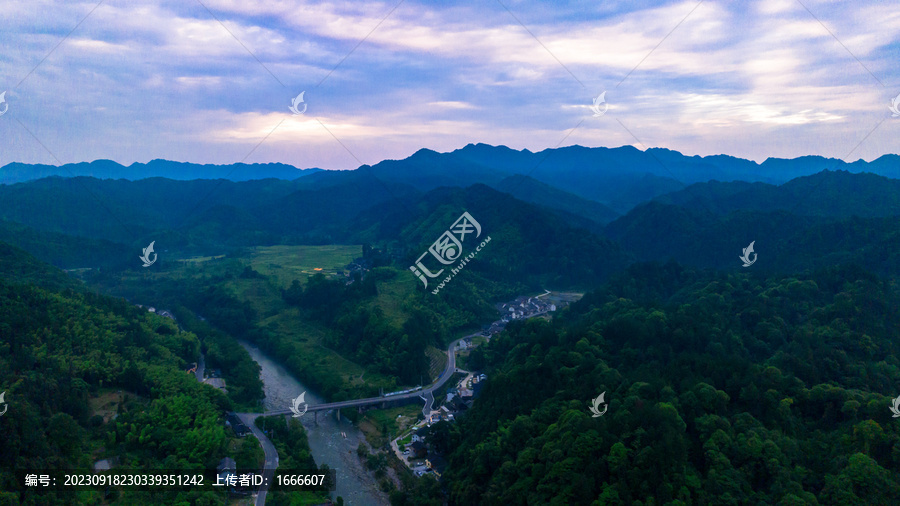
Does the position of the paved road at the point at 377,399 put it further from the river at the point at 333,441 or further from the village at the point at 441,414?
the village at the point at 441,414

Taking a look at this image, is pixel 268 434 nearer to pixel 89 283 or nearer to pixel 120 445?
pixel 120 445

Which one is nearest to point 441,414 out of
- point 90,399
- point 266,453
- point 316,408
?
point 316,408

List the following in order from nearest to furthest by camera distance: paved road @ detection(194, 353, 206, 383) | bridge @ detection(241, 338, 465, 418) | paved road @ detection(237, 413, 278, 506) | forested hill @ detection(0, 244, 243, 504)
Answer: forested hill @ detection(0, 244, 243, 504)
paved road @ detection(237, 413, 278, 506)
bridge @ detection(241, 338, 465, 418)
paved road @ detection(194, 353, 206, 383)

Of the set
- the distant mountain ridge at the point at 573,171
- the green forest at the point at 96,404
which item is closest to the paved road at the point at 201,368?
the green forest at the point at 96,404

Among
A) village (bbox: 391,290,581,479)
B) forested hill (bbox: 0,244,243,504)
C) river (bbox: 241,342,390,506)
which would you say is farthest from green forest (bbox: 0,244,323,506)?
village (bbox: 391,290,581,479)

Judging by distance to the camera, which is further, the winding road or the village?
the village

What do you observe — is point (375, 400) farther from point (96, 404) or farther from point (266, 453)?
point (96, 404)

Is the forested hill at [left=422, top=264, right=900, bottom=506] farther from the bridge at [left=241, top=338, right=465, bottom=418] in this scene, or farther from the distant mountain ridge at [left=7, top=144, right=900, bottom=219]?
the distant mountain ridge at [left=7, top=144, right=900, bottom=219]

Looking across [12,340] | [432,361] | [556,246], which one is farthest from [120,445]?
[556,246]
